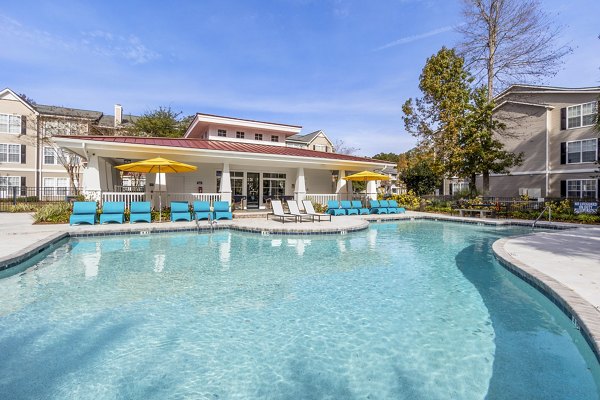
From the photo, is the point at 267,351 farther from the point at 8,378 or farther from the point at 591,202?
the point at 591,202

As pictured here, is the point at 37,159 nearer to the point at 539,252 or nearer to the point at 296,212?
the point at 296,212

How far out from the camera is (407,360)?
11.0 ft

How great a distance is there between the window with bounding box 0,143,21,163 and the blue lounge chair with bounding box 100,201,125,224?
22639 millimetres

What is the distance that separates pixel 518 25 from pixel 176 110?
32780 millimetres

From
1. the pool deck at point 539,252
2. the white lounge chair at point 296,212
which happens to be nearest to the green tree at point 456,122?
the pool deck at point 539,252

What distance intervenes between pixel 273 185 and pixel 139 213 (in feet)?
31.5

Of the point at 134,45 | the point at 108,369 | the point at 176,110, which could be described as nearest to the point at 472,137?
the point at 134,45

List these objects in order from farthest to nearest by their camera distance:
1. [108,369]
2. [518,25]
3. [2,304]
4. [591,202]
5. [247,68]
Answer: [247,68] < [518,25] < [591,202] < [2,304] < [108,369]

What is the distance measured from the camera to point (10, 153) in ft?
88.1

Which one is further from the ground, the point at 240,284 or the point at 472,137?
the point at 472,137

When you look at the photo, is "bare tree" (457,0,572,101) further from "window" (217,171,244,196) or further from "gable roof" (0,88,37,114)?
"gable roof" (0,88,37,114)

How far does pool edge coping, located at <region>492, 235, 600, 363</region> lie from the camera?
3.29 meters

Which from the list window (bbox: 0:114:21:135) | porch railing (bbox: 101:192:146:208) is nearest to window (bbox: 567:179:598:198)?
porch railing (bbox: 101:192:146:208)

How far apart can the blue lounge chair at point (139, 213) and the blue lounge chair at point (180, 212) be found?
3.20 feet
